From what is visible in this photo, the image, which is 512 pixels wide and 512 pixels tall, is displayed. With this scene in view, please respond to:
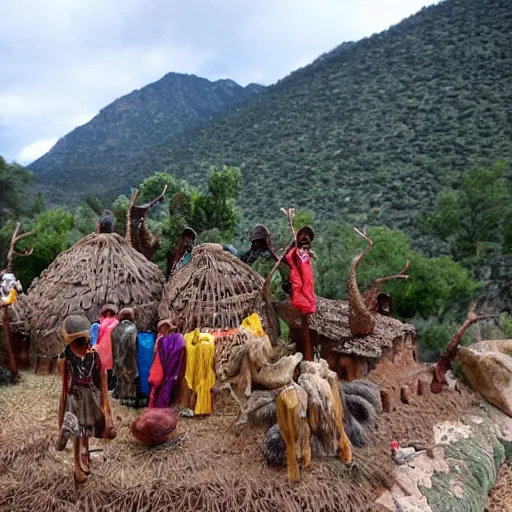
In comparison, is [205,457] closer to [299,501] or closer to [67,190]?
[299,501]

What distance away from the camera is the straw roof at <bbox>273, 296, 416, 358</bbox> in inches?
276

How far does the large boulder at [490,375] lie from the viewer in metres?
7.25

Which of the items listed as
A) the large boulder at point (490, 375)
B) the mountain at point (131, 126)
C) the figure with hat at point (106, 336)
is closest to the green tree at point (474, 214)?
the large boulder at point (490, 375)

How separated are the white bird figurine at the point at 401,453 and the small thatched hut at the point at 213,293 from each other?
2.64 m

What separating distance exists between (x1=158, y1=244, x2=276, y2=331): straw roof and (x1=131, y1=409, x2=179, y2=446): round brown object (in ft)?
5.72

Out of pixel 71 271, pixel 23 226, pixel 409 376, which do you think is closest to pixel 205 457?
pixel 409 376

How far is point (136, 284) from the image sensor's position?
7715 millimetres

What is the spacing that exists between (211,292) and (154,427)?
2.25 meters

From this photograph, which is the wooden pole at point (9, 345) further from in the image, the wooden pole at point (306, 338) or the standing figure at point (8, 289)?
the wooden pole at point (306, 338)

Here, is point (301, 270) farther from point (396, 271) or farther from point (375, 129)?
point (375, 129)

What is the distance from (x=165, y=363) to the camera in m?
6.03

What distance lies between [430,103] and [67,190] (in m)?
25.2

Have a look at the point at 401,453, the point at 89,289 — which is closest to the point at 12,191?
the point at 89,289

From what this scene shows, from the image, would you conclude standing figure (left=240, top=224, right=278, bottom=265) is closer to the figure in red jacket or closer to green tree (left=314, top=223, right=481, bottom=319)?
the figure in red jacket
